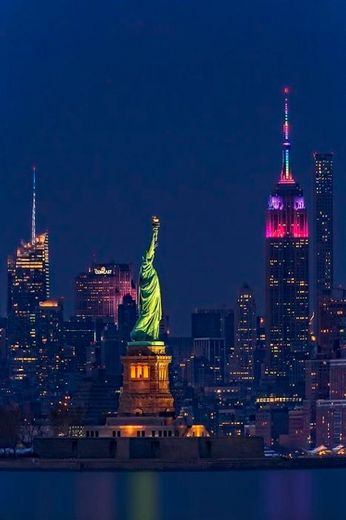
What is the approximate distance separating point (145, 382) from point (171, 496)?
74.6 feet

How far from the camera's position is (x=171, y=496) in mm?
132625

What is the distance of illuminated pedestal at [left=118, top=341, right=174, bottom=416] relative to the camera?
154375 mm

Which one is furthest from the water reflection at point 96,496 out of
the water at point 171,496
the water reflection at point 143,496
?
the water reflection at point 143,496

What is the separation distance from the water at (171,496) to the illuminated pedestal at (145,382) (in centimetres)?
596

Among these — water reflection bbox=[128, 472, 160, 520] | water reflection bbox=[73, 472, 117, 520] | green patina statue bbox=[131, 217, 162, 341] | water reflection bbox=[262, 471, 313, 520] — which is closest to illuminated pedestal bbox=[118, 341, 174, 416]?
green patina statue bbox=[131, 217, 162, 341]

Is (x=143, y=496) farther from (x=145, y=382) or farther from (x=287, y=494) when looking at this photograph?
(x=145, y=382)

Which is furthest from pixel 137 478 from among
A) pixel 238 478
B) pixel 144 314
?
pixel 144 314

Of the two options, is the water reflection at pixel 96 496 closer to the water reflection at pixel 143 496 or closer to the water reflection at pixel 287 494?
the water reflection at pixel 143 496

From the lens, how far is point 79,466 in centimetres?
14850

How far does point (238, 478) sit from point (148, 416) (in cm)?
1046

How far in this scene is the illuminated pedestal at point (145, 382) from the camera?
506ft

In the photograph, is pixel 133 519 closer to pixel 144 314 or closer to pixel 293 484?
pixel 293 484

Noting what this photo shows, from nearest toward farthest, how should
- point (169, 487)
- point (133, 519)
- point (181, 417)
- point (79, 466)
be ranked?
point (133, 519) → point (169, 487) → point (79, 466) → point (181, 417)

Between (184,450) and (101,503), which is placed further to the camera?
(184,450)
